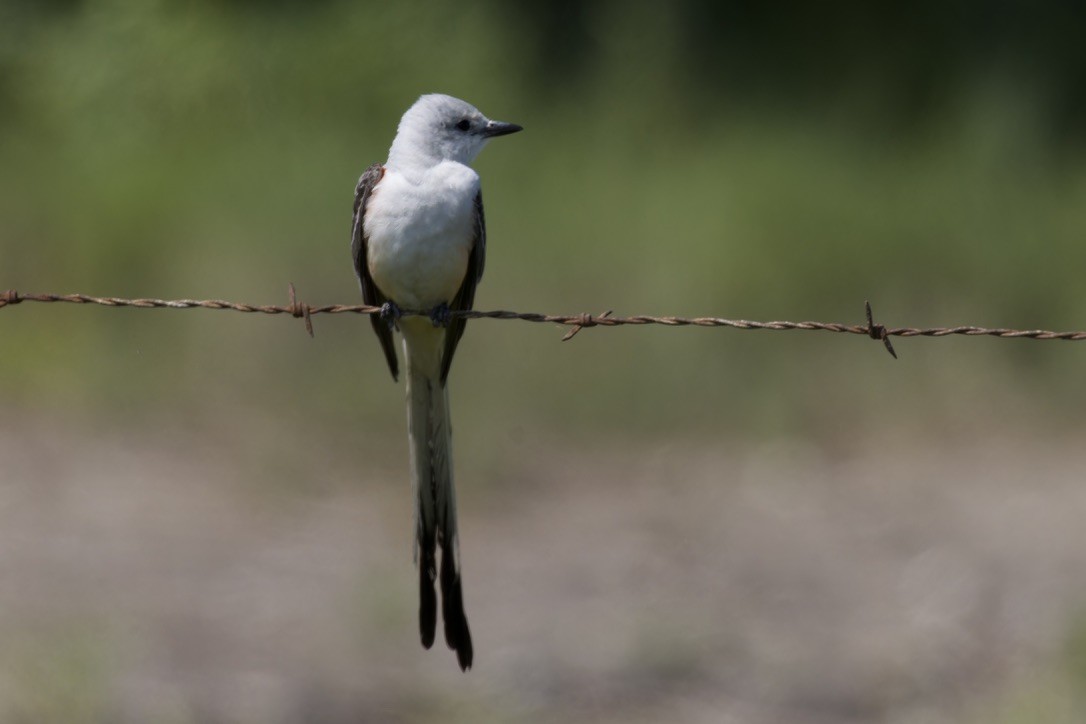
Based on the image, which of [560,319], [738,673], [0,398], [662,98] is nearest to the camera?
[560,319]

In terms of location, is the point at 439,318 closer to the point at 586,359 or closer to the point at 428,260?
the point at 428,260

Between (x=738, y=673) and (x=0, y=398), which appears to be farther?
(x=0, y=398)

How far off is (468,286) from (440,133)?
52 cm

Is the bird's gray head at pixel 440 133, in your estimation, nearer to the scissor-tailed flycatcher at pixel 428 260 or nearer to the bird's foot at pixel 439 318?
the scissor-tailed flycatcher at pixel 428 260

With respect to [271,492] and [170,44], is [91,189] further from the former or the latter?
[271,492]

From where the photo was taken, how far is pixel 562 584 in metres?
10.1

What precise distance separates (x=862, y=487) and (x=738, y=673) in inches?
100

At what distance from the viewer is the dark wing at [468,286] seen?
6.18 meters

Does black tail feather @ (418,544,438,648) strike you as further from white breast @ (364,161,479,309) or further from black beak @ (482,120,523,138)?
black beak @ (482,120,523,138)

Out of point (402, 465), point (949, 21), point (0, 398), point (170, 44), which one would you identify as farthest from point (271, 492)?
point (949, 21)

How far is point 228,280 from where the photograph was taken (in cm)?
1129

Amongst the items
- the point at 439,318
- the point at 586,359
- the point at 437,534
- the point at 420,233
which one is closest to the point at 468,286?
the point at 439,318

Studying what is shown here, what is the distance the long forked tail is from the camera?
18.6ft

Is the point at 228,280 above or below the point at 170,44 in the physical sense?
below
